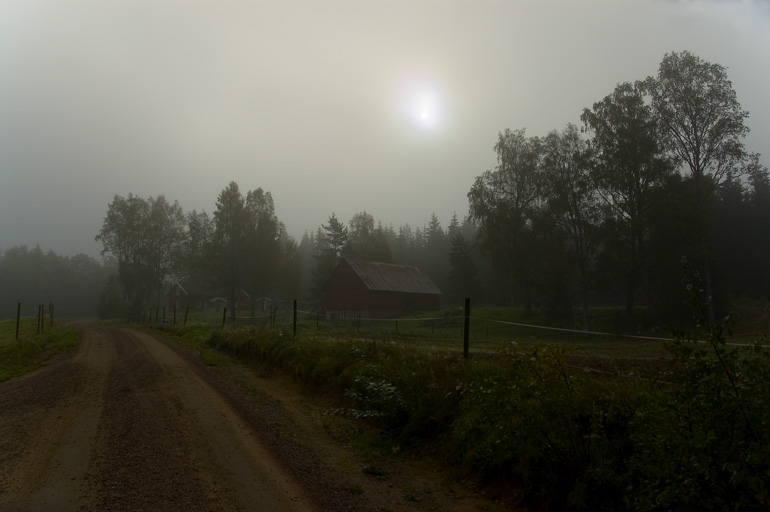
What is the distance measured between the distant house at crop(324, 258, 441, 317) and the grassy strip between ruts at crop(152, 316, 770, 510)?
46569mm

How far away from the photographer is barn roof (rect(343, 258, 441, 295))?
5791 cm

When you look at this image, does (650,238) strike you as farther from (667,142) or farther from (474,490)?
(474,490)

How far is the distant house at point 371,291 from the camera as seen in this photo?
56.8 metres

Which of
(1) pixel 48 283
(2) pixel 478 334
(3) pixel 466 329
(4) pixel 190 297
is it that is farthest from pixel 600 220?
(1) pixel 48 283

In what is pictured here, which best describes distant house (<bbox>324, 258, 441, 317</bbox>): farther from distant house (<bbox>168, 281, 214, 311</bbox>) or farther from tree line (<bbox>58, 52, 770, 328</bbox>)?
distant house (<bbox>168, 281, 214, 311</bbox>)

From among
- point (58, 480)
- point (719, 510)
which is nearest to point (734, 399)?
point (719, 510)

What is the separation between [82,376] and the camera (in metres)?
14.1

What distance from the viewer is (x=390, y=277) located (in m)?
61.7

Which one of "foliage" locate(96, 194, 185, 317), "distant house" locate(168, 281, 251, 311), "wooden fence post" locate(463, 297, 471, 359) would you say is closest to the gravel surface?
"wooden fence post" locate(463, 297, 471, 359)

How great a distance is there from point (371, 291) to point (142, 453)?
162 ft

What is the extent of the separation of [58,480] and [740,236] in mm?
54839

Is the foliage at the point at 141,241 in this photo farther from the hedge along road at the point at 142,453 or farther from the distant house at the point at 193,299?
the hedge along road at the point at 142,453

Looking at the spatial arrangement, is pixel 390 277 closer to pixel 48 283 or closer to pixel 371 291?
pixel 371 291

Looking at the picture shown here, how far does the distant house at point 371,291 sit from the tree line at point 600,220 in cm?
1077
